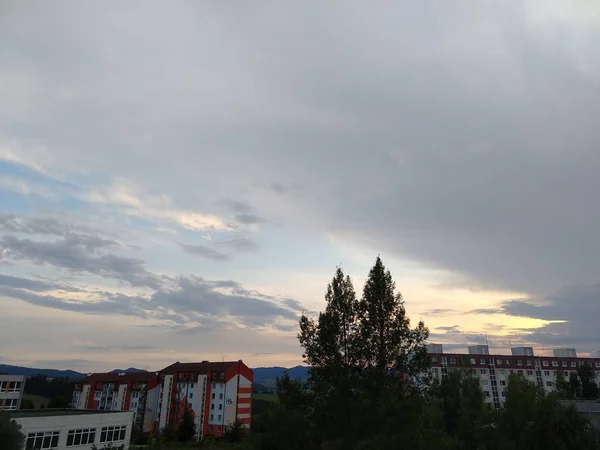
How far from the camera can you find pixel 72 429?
49688mm

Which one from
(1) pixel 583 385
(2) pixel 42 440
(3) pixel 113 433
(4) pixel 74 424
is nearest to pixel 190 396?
(3) pixel 113 433

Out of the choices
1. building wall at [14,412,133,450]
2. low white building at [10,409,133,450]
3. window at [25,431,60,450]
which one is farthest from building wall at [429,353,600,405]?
window at [25,431,60,450]

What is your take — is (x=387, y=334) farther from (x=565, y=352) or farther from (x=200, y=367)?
(x=565, y=352)

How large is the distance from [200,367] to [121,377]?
942 inches

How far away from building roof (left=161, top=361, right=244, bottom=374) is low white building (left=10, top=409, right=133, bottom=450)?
43463mm

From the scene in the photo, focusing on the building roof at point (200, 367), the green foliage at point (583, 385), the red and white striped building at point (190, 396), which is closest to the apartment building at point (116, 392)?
the red and white striped building at point (190, 396)

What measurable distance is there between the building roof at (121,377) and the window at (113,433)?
168ft

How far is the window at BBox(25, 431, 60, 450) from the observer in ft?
148

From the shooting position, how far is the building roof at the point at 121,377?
349 feet

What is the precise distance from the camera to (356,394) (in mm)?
25578

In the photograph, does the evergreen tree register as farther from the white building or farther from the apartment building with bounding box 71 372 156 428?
the white building

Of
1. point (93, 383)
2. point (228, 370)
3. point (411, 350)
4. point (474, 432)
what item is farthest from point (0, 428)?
point (93, 383)

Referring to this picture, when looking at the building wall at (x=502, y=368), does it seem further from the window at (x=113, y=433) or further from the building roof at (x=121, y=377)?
the window at (x=113, y=433)

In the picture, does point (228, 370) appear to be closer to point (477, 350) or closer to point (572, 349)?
point (477, 350)
